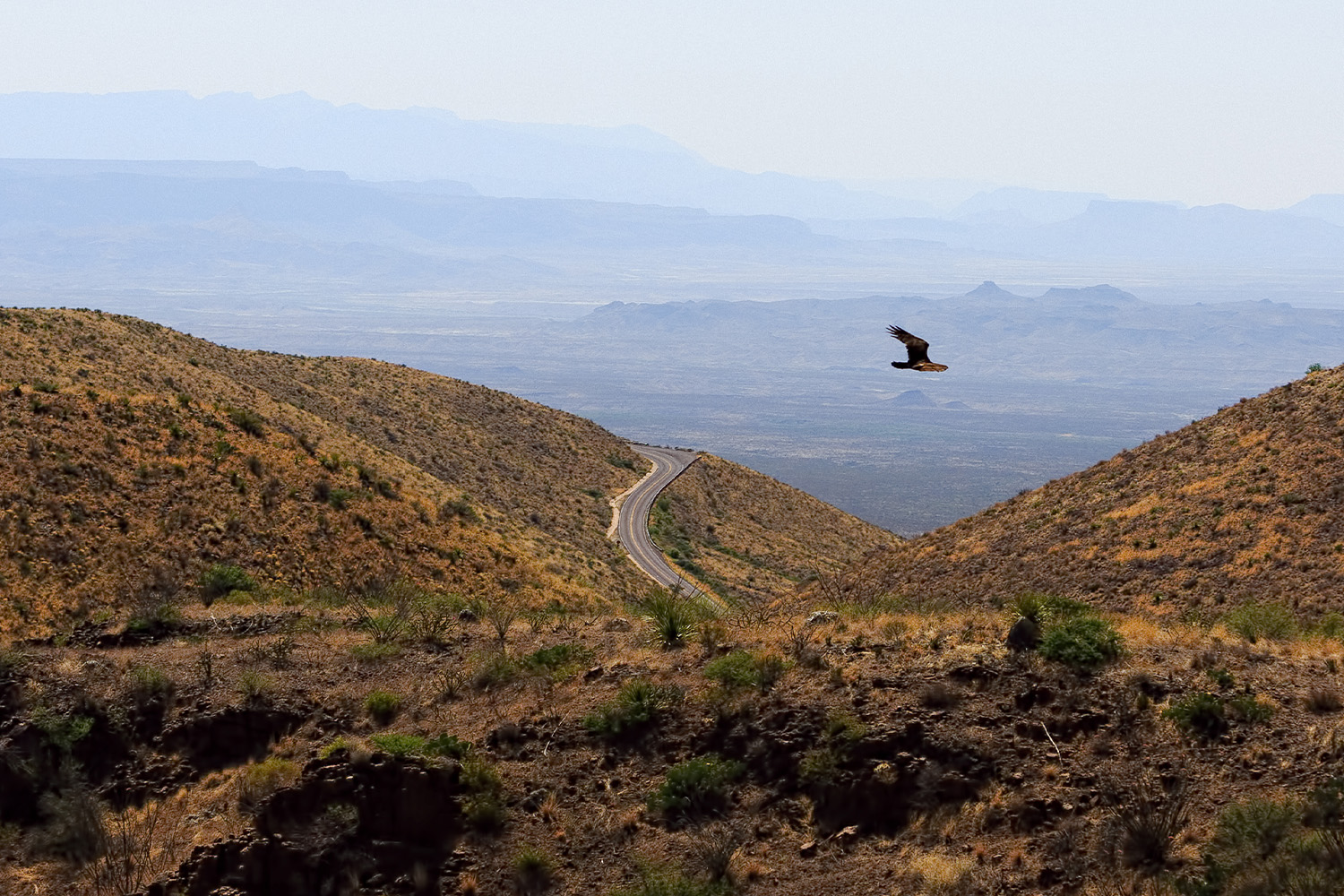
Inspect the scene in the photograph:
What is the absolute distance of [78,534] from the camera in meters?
30.9

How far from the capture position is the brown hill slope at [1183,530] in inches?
1102

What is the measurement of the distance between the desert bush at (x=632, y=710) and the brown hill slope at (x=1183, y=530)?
16.6m

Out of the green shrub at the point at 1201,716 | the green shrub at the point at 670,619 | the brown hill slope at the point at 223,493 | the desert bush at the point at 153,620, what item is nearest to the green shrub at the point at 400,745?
the green shrub at the point at 670,619

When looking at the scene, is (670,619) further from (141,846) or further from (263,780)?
(141,846)

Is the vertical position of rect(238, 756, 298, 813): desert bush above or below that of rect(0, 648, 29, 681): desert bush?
below

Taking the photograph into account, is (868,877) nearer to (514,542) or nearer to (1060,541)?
(1060,541)

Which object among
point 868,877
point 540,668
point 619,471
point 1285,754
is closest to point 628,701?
point 540,668

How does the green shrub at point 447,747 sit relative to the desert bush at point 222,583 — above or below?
above

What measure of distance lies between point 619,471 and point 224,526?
47715 mm

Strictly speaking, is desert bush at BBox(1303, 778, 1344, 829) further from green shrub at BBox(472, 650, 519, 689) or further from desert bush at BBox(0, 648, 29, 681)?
desert bush at BBox(0, 648, 29, 681)

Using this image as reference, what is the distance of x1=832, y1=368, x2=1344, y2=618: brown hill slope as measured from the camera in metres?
28.0

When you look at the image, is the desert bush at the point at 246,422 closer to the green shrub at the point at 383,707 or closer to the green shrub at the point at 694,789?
the green shrub at the point at 383,707

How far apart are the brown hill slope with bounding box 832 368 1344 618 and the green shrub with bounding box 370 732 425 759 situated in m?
19.6

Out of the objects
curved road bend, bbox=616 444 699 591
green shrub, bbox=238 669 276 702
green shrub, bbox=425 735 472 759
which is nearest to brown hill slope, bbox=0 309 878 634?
curved road bend, bbox=616 444 699 591
